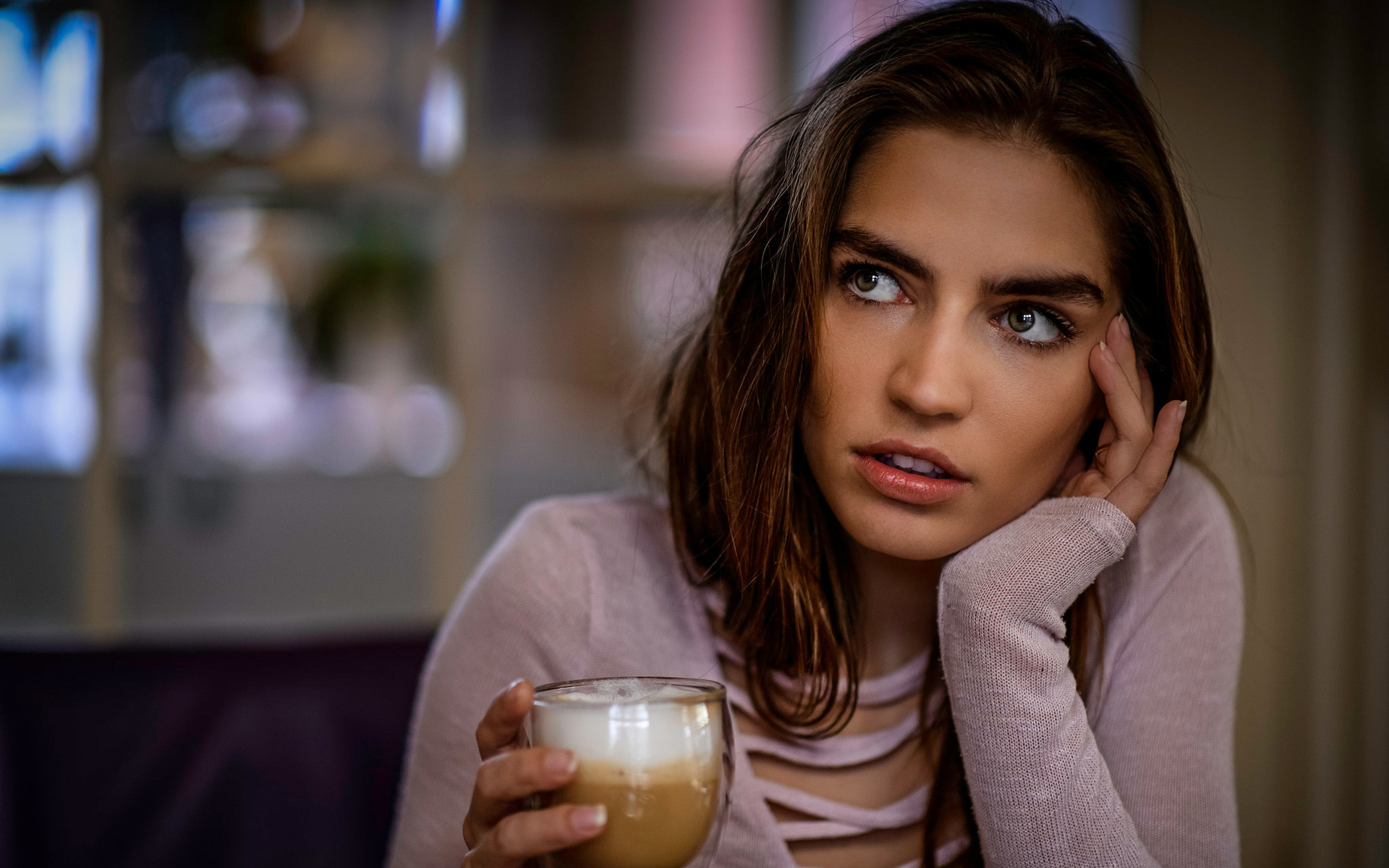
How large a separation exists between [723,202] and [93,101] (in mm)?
2588

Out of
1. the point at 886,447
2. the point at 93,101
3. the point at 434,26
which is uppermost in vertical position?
the point at 434,26

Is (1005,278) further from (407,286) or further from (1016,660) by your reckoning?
(407,286)

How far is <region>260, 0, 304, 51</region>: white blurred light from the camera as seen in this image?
11.4ft

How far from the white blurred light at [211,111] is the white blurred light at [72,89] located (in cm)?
23

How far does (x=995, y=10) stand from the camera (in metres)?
1.28

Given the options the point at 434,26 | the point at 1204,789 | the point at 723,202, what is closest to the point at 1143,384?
the point at 1204,789

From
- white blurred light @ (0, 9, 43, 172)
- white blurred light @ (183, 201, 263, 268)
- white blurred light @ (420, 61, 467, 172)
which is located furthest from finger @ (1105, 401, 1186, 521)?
white blurred light @ (0, 9, 43, 172)

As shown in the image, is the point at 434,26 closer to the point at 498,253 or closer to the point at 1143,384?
the point at 498,253

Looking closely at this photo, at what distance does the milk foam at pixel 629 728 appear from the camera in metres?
0.76

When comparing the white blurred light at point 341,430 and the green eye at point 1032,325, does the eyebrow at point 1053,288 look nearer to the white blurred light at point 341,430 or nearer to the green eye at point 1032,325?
the green eye at point 1032,325

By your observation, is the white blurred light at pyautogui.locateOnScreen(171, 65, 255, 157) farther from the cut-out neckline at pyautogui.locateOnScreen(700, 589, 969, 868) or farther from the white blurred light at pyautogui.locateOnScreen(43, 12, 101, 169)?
the cut-out neckline at pyautogui.locateOnScreen(700, 589, 969, 868)

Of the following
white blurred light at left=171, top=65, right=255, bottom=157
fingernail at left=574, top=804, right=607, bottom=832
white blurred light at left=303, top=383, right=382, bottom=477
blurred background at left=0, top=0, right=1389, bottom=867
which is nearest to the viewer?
fingernail at left=574, top=804, right=607, bottom=832

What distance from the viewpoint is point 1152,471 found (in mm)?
1229

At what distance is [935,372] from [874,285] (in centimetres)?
15
